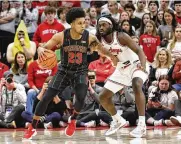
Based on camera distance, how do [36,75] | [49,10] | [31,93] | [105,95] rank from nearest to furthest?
[105,95] < [31,93] < [36,75] < [49,10]

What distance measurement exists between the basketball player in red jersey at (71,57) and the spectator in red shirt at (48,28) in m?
5.93

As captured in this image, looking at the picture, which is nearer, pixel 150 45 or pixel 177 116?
pixel 177 116

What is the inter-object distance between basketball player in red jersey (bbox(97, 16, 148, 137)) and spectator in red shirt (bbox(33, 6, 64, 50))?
5.70 meters

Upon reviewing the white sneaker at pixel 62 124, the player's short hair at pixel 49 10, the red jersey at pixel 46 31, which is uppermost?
the player's short hair at pixel 49 10

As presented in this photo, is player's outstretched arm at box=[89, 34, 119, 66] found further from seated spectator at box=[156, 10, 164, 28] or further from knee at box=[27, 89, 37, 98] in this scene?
seated spectator at box=[156, 10, 164, 28]

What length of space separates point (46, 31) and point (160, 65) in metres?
3.31

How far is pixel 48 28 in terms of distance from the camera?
15852 mm

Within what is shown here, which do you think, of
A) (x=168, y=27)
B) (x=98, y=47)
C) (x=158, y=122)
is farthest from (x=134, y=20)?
(x=98, y=47)

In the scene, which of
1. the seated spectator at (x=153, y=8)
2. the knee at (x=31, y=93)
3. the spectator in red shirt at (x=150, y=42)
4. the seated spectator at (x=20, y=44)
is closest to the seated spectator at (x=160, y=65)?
the spectator in red shirt at (x=150, y=42)

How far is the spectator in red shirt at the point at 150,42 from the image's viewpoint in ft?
50.3

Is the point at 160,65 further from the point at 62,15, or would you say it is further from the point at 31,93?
the point at 62,15

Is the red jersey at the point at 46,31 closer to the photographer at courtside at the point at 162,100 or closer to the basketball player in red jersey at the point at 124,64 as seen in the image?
the photographer at courtside at the point at 162,100

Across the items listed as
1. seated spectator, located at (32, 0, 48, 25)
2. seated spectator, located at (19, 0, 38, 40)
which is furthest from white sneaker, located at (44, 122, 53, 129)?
seated spectator, located at (32, 0, 48, 25)

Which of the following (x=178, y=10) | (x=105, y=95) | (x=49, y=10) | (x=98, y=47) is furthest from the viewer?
(x=178, y=10)
